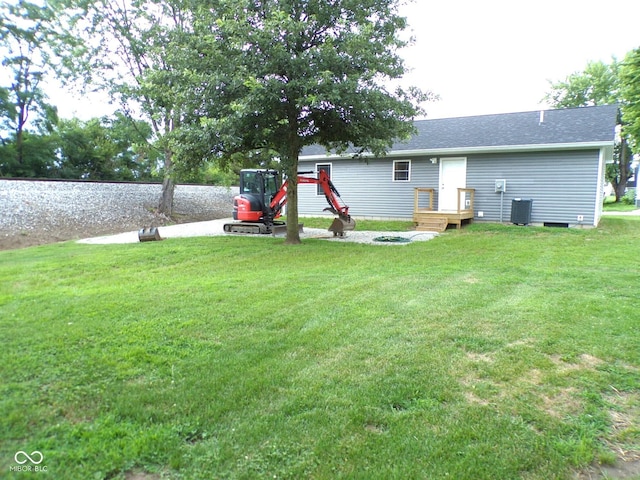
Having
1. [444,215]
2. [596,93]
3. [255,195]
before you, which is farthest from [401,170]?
[596,93]

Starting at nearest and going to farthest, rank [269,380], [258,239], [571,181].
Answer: [269,380]
[258,239]
[571,181]

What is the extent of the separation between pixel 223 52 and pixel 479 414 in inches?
335

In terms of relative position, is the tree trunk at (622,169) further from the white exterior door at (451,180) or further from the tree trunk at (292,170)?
the tree trunk at (292,170)

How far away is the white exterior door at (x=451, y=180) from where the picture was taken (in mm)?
14492

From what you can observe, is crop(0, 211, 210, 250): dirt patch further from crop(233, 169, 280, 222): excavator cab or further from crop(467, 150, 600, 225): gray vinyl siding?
crop(467, 150, 600, 225): gray vinyl siding

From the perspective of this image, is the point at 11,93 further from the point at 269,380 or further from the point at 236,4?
the point at 269,380

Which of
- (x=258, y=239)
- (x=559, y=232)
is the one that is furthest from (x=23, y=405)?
(x=559, y=232)

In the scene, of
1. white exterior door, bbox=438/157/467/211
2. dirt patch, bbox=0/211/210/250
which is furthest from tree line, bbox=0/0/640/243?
dirt patch, bbox=0/211/210/250

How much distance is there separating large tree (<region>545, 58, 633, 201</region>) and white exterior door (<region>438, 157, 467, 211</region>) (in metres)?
25.2

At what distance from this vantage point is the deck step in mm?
13080

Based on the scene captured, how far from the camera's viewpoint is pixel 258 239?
1117 centimetres

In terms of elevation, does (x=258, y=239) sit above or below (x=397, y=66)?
below

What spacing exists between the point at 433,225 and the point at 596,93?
31542 millimetres

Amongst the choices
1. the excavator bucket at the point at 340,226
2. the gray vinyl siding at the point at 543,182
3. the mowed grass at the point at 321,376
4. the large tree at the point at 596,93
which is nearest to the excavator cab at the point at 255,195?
the excavator bucket at the point at 340,226
